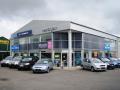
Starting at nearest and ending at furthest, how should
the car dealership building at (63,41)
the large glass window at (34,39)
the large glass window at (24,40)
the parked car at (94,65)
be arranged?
the parked car at (94,65), the car dealership building at (63,41), the large glass window at (34,39), the large glass window at (24,40)

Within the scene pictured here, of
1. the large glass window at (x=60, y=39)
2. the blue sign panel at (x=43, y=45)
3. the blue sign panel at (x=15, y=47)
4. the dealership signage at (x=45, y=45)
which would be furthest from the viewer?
the blue sign panel at (x=15, y=47)

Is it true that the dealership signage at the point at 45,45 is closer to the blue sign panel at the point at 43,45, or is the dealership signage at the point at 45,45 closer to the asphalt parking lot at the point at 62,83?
the blue sign panel at the point at 43,45

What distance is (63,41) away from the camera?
31797 millimetres

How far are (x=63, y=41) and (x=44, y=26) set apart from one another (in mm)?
4924

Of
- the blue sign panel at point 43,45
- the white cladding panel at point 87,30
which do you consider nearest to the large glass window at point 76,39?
the white cladding panel at point 87,30

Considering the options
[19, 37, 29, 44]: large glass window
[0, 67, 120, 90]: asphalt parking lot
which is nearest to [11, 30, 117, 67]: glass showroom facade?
[19, 37, 29, 44]: large glass window

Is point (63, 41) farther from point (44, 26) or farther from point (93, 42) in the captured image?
point (93, 42)

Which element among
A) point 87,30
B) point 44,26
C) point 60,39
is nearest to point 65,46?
point 60,39

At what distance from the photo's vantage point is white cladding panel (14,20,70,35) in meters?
30.5

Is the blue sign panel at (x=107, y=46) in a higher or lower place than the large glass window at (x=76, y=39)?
lower

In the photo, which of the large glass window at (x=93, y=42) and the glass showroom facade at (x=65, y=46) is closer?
the glass showroom facade at (x=65, y=46)

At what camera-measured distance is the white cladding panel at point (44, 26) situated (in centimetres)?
3048

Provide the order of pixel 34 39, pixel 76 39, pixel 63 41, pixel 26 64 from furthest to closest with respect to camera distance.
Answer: pixel 34 39, pixel 76 39, pixel 63 41, pixel 26 64

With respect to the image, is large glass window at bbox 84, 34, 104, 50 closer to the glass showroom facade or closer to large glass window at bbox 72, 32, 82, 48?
the glass showroom facade
